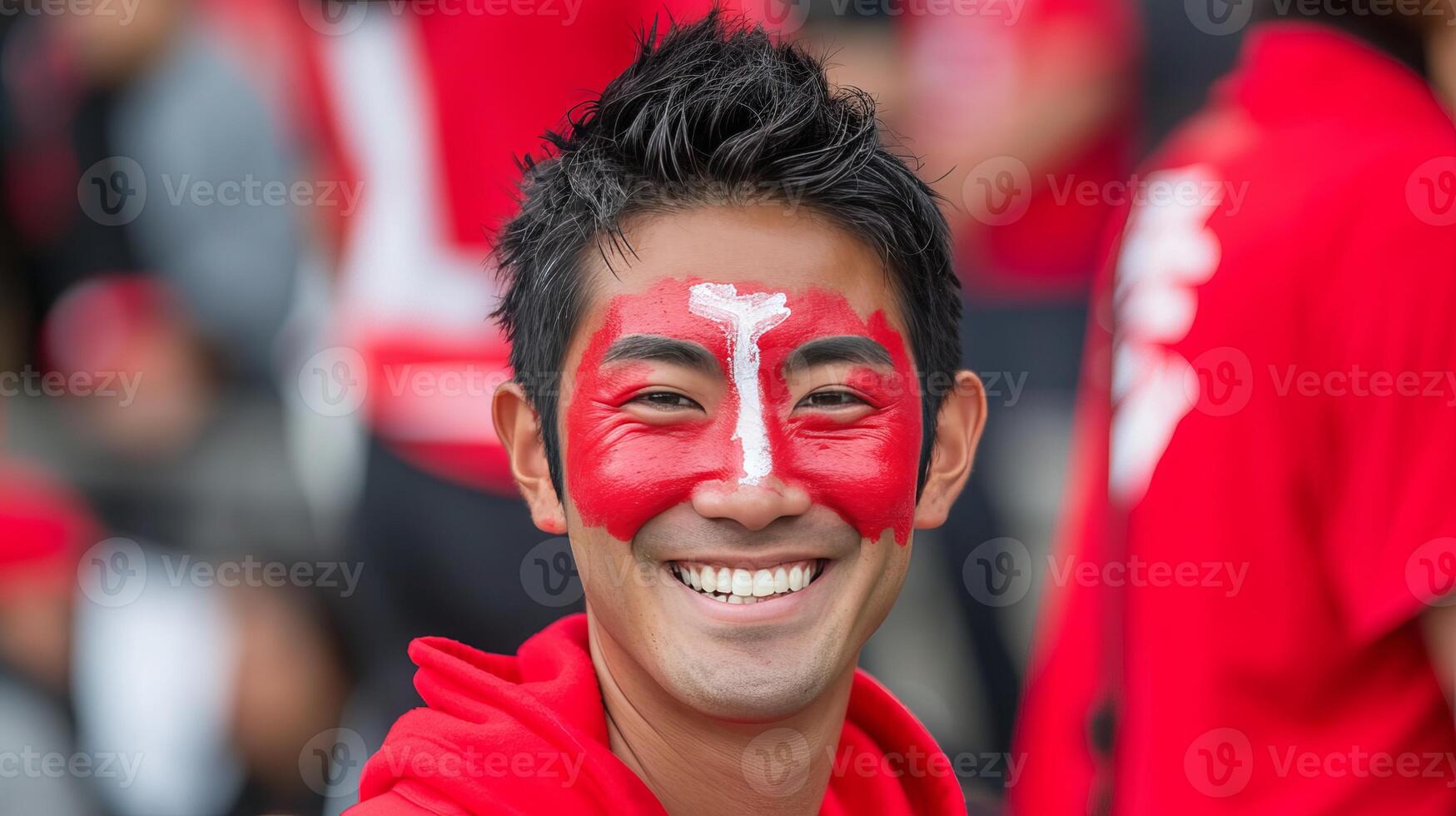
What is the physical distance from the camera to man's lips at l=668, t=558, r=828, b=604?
Result: 5.92 feet

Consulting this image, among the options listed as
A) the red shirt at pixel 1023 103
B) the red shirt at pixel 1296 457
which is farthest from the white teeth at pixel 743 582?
the red shirt at pixel 1023 103

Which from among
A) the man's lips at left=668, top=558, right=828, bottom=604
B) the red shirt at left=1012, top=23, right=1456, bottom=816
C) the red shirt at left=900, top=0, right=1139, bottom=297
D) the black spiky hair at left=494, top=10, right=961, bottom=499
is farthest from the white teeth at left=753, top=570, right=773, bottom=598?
the red shirt at left=900, top=0, right=1139, bottom=297

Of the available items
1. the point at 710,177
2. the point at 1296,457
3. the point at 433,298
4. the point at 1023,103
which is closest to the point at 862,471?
the point at 710,177

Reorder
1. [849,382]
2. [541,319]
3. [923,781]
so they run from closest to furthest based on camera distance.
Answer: [849,382] < [541,319] < [923,781]

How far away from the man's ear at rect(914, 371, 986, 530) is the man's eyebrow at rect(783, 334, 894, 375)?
27 cm

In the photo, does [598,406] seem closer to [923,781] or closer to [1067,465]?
[923,781]

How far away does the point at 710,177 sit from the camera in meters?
1.91

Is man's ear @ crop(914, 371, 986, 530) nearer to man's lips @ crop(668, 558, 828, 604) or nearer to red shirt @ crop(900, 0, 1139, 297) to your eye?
man's lips @ crop(668, 558, 828, 604)

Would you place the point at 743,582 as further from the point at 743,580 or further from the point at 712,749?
the point at 712,749

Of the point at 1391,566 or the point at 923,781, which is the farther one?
the point at 1391,566


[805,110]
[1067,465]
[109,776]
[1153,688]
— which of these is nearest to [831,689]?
[805,110]

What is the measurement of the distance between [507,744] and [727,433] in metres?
0.46

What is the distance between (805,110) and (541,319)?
460 mm

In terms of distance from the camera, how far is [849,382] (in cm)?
188
